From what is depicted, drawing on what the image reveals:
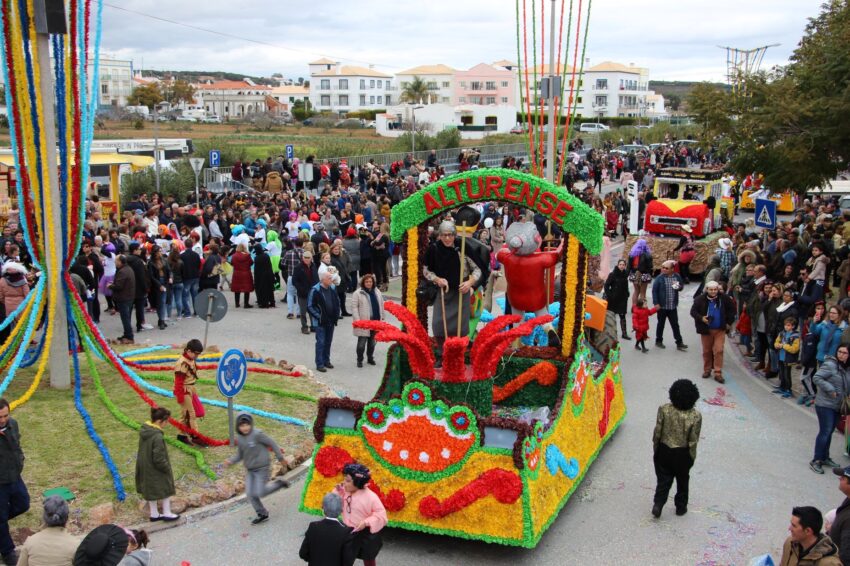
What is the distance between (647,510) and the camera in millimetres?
8992

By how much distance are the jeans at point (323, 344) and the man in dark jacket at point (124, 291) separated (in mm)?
3250

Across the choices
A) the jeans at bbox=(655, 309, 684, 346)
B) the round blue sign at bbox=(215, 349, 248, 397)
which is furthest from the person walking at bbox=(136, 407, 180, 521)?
the jeans at bbox=(655, 309, 684, 346)

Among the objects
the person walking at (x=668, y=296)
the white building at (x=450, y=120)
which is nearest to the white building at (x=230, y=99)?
the white building at (x=450, y=120)

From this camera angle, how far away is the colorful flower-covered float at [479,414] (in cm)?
773

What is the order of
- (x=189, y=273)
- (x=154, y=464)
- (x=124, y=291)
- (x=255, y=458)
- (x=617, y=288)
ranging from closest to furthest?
1. (x=154, y=464)
2. (x=255, y=458)
3. (x=124, y=291)
4. (x=617, y=288)
5. (x=189, y=273)

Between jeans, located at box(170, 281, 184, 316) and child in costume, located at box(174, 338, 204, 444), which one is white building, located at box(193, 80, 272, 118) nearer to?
jeans, located at box(170, 281, 184, 316)

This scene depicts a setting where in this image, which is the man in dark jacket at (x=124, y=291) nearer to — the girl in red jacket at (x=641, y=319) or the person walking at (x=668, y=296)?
the girl in red jacket at (x=641, y=319)

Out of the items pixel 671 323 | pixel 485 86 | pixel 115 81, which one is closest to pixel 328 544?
pixel 671 323

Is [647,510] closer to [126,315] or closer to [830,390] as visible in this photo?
[830,390]

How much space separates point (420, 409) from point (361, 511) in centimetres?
119

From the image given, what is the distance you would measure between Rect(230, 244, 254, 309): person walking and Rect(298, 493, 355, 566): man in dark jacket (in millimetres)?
11505

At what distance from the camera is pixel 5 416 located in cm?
753

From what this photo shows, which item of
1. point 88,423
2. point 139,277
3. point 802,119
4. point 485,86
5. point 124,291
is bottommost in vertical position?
point 88,423

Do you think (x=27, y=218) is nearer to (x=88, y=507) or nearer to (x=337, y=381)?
(x=88, y=507)
